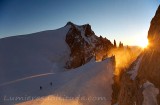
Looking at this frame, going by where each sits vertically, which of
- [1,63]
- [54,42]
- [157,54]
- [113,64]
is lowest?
[157,54]

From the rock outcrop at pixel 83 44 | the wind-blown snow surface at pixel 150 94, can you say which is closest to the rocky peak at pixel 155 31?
the wind-blown snow surface at pixel 150 94

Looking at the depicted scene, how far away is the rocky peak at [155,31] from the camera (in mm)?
26688

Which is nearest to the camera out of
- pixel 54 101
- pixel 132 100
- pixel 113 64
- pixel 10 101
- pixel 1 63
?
pixel 132 100

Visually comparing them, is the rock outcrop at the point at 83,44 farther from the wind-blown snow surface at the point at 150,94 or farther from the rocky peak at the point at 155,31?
the wind-blown snow surface at the point at 150,94

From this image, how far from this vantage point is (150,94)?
79.9 feet

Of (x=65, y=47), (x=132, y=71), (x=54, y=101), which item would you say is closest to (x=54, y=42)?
(x=65, y=47)

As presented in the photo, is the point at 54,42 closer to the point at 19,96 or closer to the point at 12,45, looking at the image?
the point at 12,45

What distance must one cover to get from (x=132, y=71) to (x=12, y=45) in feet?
245

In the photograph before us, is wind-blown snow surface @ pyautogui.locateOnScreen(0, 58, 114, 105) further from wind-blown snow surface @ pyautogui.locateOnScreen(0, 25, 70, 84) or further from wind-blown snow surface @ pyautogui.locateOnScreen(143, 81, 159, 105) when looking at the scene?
wind-blown snow surface @ pyautogui.locateOnScreen(143, 81, 159, 105)

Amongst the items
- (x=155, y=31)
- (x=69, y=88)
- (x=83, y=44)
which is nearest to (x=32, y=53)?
(x=83, y=44)

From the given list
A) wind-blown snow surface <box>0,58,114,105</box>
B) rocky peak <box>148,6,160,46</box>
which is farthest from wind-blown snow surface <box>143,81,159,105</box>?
wind-blown snow surface <box>0,58,114,105</box>

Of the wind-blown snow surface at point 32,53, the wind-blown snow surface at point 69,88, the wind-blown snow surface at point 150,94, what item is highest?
the wind-blown snow surface at point 32,53

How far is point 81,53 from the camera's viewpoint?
95.3m

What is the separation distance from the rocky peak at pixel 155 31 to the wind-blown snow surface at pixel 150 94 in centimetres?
453
